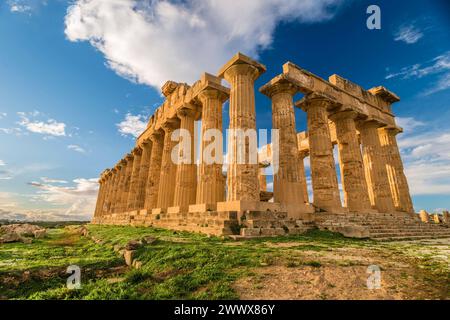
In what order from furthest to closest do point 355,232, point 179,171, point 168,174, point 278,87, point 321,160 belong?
point 168,174
point 179,171
point 321,160
point 278,87
point 355,232

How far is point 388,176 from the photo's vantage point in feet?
74.3

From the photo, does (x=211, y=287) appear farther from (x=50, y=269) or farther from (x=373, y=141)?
(x=373, y=141)

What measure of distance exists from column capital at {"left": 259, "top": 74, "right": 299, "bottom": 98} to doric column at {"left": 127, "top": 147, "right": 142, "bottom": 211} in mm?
18533

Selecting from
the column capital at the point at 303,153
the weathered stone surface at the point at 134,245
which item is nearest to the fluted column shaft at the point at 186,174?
the weathered stone surface at the point at 134,245

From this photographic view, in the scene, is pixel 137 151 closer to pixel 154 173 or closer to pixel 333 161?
pixel 154 173

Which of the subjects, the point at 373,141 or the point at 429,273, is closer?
the point at 429,273

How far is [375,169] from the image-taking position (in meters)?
21.2

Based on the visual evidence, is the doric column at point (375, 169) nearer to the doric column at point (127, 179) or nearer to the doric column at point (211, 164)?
the doric column at point (211, 164)

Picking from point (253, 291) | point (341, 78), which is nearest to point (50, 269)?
point (253, 291)

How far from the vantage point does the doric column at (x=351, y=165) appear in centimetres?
1786

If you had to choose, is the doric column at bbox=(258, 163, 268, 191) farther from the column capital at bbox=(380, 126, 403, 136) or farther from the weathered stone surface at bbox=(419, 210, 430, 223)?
the weathered stone surface at bbox=(419, 210, 430, 223)

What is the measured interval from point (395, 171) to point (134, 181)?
92.8ft

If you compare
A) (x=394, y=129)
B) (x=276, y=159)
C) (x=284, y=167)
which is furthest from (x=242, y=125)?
(x=394, y=129)
